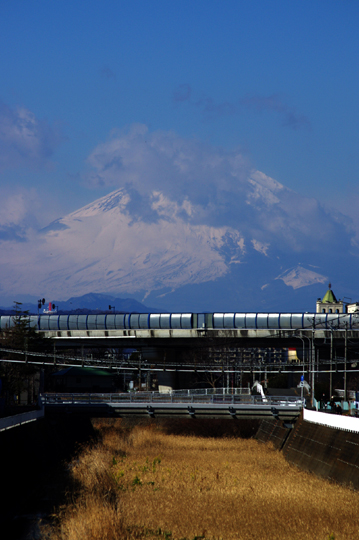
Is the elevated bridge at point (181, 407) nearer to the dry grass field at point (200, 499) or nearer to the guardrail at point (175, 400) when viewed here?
the guardrail at point (175, 400)

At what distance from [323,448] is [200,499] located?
11.3 metres

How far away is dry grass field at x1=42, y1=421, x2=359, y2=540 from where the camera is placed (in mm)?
28453

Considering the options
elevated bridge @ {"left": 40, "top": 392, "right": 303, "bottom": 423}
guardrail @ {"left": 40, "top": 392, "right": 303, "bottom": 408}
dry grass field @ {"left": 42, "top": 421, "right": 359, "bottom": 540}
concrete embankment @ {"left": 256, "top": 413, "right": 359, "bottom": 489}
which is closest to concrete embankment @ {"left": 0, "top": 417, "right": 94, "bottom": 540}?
dry grass field @ {"left": 42, "top": 421, "right": 359, "bottom": 540}

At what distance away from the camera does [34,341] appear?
8931 cm

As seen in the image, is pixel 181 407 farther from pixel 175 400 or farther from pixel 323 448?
pixel 323 448

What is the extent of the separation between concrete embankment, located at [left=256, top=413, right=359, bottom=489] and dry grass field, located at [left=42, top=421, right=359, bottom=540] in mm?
871

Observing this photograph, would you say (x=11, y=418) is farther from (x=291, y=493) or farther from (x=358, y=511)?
(x=358, y=511)

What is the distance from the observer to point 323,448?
43.6 metres

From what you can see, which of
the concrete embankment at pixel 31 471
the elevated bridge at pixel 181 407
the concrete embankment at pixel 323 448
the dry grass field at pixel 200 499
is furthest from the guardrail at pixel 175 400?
the dry grass field at pixel 200 499

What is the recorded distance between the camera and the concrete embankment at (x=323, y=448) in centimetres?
3738

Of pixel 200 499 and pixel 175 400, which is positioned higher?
pixel 175 400

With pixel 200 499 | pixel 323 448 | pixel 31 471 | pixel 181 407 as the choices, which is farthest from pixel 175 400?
pixel 200 499

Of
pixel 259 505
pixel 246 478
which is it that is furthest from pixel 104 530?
pixel 246 478

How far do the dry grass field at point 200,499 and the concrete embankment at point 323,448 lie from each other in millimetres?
871
